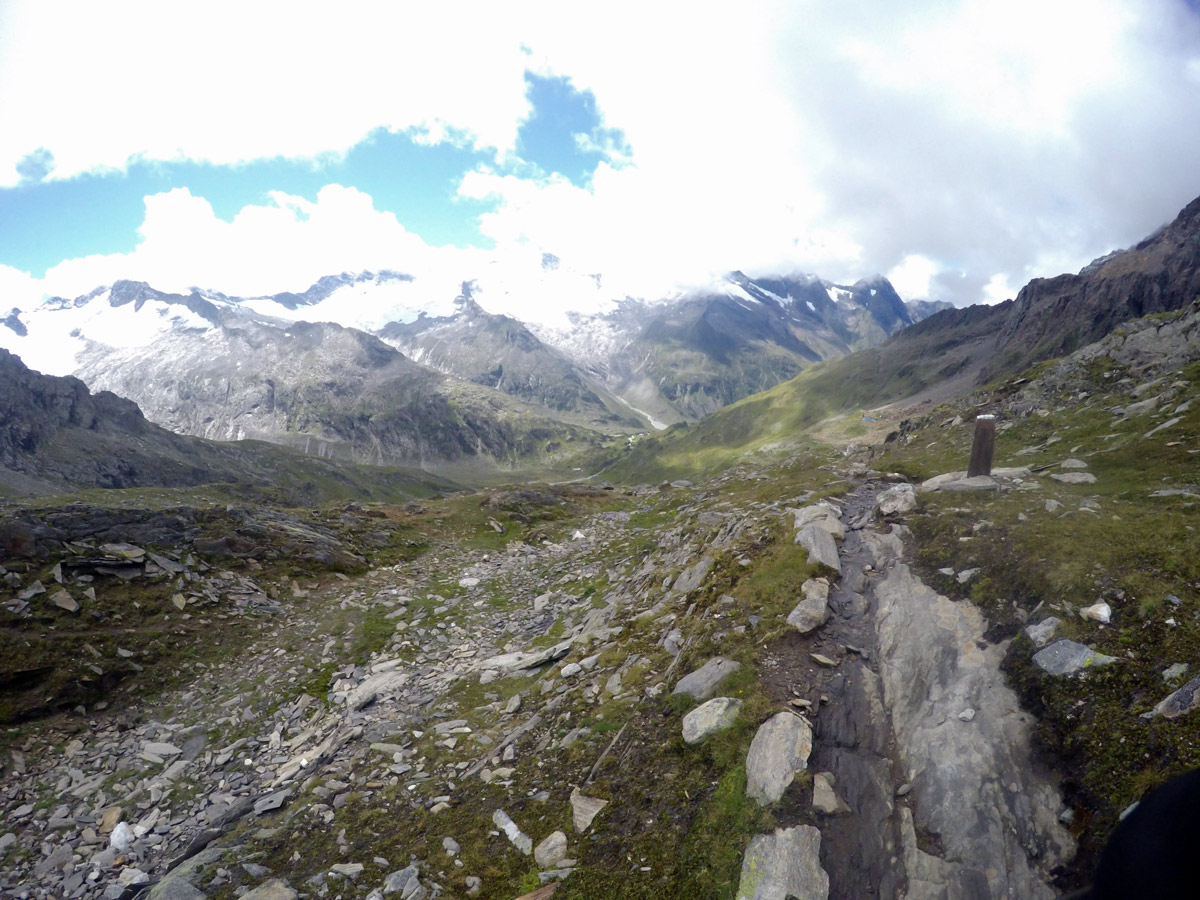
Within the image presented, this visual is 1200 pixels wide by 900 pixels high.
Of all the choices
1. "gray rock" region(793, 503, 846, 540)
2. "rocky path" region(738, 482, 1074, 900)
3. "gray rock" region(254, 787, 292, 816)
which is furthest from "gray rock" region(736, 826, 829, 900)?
"gray rock" region(793, 503, 846, 540)

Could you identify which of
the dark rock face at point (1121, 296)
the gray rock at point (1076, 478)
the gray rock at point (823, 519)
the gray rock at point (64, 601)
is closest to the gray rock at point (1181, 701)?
the gray rock at point (823, 519)

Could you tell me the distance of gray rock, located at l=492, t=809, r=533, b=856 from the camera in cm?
1021

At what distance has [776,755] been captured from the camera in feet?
33.1

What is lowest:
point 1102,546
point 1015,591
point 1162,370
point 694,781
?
point 694,781

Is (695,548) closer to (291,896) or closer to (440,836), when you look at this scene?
(440,836)

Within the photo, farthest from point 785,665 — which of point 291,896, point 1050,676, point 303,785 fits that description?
point 303,785

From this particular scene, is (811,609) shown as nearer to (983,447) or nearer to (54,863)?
(983,447)

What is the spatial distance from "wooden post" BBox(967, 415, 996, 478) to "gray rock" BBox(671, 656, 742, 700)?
636 inches

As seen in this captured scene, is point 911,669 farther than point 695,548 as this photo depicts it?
No

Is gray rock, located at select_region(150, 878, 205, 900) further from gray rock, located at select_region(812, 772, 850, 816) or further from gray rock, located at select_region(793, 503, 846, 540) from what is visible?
gray rock, located at select_region(793, 503, 846, 540)

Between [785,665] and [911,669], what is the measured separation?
2693mm

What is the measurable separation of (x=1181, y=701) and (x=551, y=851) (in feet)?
34.4

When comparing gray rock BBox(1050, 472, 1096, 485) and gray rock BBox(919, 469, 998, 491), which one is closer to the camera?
gray rock BBox(1050, 472, 1096, 485)

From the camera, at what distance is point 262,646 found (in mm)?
23469
